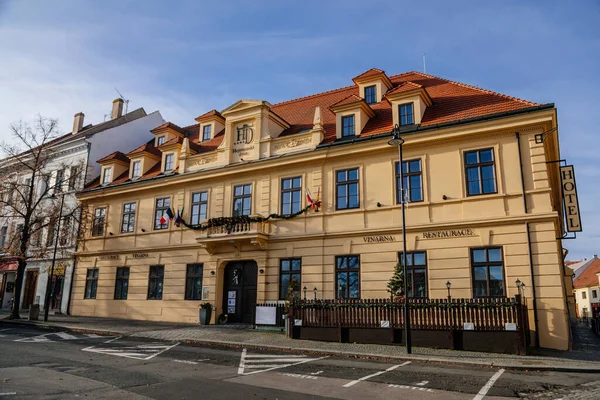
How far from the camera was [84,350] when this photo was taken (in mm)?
13453

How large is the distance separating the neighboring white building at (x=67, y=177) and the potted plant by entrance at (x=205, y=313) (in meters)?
11.3

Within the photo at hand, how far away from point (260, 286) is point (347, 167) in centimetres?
688

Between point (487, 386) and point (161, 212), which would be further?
point (161, 212)

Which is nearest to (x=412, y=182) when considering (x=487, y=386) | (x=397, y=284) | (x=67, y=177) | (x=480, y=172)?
(x=480, y=172)

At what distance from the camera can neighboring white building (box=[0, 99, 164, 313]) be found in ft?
95.0

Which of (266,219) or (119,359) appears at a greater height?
(266,219)

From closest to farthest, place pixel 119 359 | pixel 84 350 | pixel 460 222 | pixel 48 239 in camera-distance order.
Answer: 1. pixel 119 359
2. pixel 84 350
3. pixel 460 222
4. pixel 48 239

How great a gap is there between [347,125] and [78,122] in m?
27.3

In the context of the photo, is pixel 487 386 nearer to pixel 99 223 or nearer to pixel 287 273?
pixel 287 273

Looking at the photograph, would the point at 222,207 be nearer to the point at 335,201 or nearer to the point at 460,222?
the point at 335,201

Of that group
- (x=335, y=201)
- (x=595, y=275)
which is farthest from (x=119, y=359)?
(x=595, y=275)

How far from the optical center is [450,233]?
1744cm

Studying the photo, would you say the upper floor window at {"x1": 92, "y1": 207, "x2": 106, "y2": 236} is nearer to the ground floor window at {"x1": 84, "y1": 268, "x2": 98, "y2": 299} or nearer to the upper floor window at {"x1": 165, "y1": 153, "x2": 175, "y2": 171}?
the ground floor window at {"x1": 84, "y1": 268, "x2": 98, "y2": 299}

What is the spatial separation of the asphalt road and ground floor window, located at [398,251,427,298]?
587 cm
